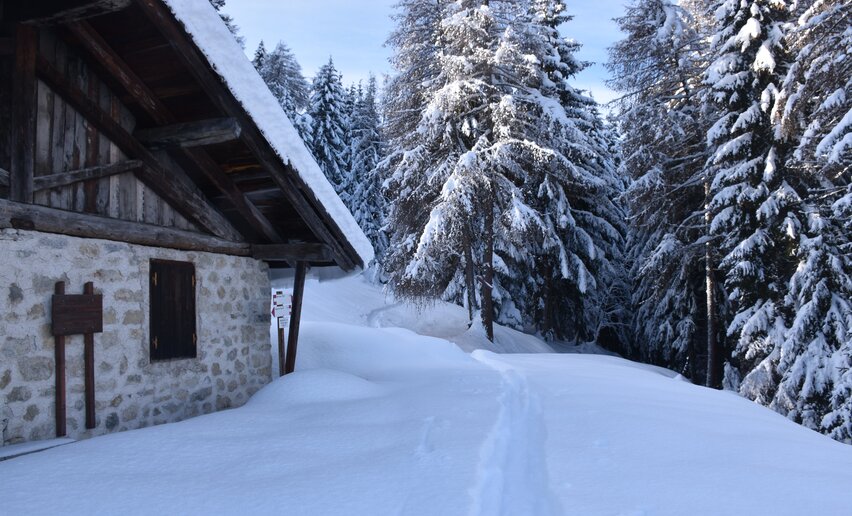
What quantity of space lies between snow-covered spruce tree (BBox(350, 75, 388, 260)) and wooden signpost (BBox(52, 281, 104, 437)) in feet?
89.1

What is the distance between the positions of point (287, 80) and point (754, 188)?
1341 inches

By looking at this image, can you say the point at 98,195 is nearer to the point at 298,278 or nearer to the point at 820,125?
the point at 298,278

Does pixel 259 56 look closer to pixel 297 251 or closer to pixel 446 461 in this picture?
pixel 297 251

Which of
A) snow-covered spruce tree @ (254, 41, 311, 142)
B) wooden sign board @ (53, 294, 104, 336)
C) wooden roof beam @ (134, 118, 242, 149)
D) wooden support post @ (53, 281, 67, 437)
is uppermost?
snow-covered spruce tree @ (254, 41, 311, 142)

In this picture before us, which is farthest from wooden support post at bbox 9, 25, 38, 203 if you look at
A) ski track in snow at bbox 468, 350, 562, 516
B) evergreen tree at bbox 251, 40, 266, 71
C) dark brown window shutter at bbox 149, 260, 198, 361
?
evergreen tree at bbox 251, 40, 266, 71

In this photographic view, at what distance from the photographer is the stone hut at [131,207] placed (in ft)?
15.0

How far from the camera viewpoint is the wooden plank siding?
16.2ft

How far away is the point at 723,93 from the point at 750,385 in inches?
270

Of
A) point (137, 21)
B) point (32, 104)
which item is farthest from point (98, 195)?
point (137, 21)

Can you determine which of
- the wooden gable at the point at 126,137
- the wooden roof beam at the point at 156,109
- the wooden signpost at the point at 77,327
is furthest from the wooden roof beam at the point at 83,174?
the wooden signpost at the point at 77,327

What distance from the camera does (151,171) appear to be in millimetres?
5891

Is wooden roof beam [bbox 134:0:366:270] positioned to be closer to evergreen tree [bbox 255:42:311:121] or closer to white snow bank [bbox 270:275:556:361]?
white snow bank [bbox 270:275:556:361]

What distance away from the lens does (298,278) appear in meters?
7.73

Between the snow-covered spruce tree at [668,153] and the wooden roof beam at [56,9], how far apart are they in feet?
47.1
